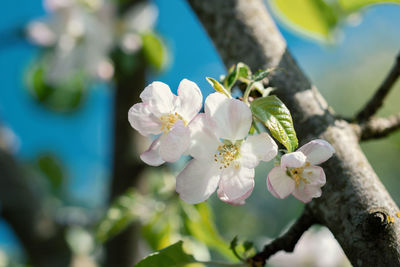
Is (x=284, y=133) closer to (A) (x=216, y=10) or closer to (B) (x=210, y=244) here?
(A) (x=216, y=10)

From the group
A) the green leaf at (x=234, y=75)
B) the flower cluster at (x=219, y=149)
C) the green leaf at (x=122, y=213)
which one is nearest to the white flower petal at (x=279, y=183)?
the flower cluster at (x=219, y=149)

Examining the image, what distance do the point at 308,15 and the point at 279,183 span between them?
0.53 meters

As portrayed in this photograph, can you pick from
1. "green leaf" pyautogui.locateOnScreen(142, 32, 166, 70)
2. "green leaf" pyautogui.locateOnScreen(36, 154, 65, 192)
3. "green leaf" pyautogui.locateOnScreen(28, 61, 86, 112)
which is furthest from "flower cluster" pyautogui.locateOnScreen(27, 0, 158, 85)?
"green leaf" pyautogui.locateOnScreen(36, 154, 65, 192)

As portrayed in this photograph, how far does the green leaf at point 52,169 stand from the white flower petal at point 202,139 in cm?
186

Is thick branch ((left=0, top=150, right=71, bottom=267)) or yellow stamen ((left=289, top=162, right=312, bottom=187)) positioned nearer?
yellow stamen ((left=289, top=162, right=312, bottom=187))

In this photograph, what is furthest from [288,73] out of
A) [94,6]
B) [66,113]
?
[66,113]

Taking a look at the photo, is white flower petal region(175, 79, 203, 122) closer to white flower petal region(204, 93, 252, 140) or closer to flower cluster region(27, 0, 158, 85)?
white flower petal region(204, 93, 252, 140)

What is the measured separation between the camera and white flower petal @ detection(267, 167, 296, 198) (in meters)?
0.42

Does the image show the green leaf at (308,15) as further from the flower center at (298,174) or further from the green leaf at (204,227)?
the flower center at (298,174)

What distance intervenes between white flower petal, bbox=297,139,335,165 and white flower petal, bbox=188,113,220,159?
0.08 metres

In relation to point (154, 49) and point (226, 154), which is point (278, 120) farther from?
point (154, 49)

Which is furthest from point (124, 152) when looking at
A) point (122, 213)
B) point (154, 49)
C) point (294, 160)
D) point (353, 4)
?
point (294, 160)

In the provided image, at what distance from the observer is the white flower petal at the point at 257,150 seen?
1.34 feet

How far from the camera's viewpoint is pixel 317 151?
410 mm
